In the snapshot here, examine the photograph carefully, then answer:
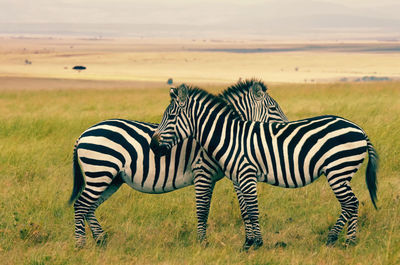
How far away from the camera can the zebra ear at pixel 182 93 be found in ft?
18.1

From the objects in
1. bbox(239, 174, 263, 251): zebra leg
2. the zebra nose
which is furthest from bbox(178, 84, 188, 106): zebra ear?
bbox(239, 174, 263, 251): zebra leg

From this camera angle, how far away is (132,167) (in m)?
5.80

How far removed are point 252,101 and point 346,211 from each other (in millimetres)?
2292

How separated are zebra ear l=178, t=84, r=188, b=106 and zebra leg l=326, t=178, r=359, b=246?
70.5 inches

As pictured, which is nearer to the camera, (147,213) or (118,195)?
(147,213)

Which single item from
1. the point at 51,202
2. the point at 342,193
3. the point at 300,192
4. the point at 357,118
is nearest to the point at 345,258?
the point at 342,193

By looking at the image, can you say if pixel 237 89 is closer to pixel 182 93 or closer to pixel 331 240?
pixel 182 93

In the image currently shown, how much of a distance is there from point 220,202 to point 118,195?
147cm

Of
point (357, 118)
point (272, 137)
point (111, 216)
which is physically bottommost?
point (111, 216)

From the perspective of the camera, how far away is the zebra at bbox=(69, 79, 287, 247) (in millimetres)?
5703

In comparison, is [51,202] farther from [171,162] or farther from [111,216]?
[171,162]

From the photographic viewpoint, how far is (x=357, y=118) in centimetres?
1388

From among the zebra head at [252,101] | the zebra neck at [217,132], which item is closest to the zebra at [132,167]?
the zebra neck at [217,132]

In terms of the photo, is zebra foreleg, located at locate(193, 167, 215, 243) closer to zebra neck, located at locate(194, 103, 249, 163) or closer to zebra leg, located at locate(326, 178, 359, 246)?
zebra neck, located at locate(194, 103, 249, 163)
